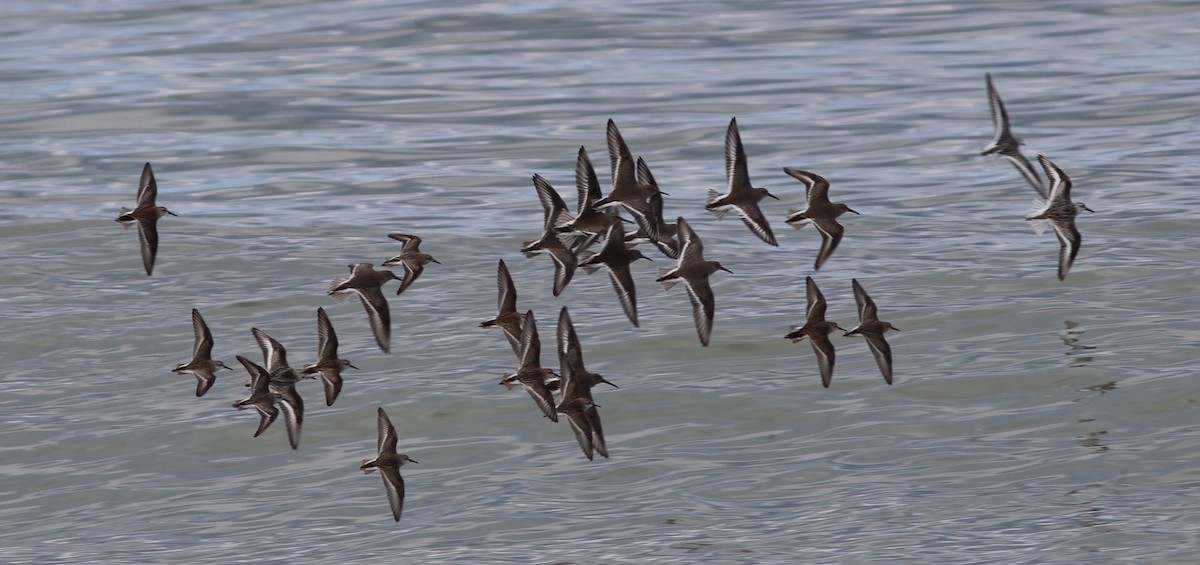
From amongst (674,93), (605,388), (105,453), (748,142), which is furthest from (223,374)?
(674,93)

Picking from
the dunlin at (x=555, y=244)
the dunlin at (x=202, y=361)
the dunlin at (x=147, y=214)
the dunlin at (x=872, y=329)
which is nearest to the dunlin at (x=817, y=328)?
the dunlin at (x=872, y=329)

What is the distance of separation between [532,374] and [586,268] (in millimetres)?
997

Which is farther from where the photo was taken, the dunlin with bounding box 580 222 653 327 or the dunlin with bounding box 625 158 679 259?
the dunlin with bounding box 580 222 653 327

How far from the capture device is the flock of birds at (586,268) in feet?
29.5

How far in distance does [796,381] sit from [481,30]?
66.9 feet

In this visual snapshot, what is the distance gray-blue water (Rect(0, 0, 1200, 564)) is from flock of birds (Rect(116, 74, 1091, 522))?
109cm

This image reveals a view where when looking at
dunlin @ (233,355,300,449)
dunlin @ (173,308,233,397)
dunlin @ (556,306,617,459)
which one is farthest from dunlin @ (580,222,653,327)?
dunlin @ (173,308,233,397)

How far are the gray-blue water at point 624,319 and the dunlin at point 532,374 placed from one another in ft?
4.20

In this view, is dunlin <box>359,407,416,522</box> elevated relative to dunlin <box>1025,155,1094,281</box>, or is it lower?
lower

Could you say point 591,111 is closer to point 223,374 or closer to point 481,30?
point 481,30

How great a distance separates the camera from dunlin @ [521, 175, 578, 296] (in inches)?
366

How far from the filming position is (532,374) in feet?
29.2

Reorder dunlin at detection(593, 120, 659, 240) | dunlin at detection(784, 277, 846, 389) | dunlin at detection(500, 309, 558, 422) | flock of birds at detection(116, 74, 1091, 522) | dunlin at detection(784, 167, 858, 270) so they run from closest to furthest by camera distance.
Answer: dunlin at detection(500, 309, 558, 422), flock of birds at detection(116, 74, 1091, 522), dunlin at detection(593, 120, 659, 240), dunlin at detection(784, 277, 846, 389), dunlin at detection(784, 167, 858, 270)

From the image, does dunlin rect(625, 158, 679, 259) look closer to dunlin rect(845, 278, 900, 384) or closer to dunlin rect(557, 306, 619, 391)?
dunlin rect(557, 306, 619, 391)
